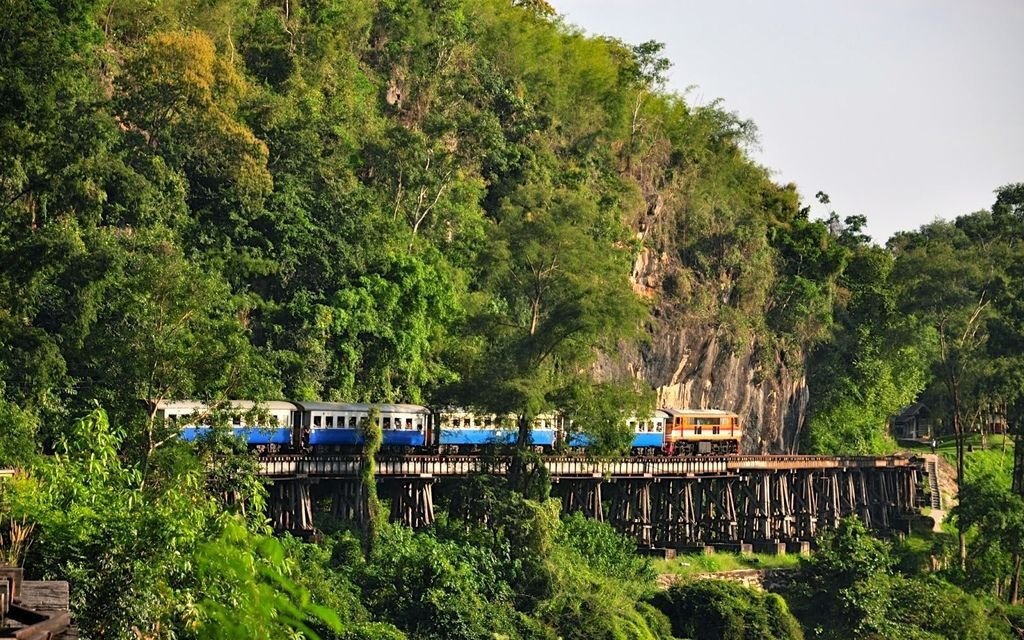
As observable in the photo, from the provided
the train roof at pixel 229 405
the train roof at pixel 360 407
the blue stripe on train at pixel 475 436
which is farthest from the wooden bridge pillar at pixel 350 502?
the blue stripe on train at pixel 475 436

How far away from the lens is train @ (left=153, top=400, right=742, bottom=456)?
44.4 m

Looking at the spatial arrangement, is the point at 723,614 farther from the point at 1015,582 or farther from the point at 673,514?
the point at 1015,582

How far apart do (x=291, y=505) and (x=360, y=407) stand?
4.29 metres

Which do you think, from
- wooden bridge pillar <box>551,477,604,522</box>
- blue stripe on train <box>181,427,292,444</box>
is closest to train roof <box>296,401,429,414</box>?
blue stripe on train <box>181,427,292,444</box>

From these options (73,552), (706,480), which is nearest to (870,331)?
(706,480)

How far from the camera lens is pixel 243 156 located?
5594 centimetres

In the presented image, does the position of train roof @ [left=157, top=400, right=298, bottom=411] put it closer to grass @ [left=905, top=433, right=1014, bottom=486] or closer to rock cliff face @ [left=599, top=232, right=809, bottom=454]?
rock cliff face @ [left=599, top=232, right=809, bottom=454]

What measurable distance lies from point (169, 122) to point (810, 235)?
33561 millimetres

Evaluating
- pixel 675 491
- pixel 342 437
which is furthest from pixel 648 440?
pixel 342 437

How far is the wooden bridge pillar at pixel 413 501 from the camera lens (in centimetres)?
5094

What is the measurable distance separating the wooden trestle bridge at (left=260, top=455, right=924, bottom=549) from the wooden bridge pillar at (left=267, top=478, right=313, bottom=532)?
3cm

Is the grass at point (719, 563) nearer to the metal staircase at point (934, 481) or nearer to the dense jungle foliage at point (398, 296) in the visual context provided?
the dense jungle foliage at point (398, 296)

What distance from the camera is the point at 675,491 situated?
60344 mm

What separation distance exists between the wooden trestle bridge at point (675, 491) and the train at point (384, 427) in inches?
44.7
